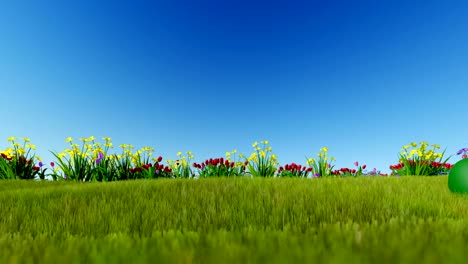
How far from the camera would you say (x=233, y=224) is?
3.77 m

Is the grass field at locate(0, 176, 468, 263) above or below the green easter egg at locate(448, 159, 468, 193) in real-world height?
below

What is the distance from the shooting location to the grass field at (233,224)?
2.02m

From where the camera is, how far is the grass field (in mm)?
2018

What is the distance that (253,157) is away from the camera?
13.0m

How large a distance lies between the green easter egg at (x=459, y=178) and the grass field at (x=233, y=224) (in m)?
0.25

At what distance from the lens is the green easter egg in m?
6.27

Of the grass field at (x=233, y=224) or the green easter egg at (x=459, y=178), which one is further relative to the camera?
the green easter egg at (x=459, y=178)

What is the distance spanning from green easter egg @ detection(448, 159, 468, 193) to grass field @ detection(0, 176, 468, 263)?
0.25m

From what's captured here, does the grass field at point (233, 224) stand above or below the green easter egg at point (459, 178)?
below

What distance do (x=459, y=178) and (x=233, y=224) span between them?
4.55 metres

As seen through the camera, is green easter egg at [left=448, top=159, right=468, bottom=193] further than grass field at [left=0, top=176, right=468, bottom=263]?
Yes

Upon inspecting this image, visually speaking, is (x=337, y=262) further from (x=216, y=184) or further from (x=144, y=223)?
(x=216, y=184)

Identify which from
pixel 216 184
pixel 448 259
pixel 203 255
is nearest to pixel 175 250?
pixel 203 255

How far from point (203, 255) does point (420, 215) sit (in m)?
3.12
